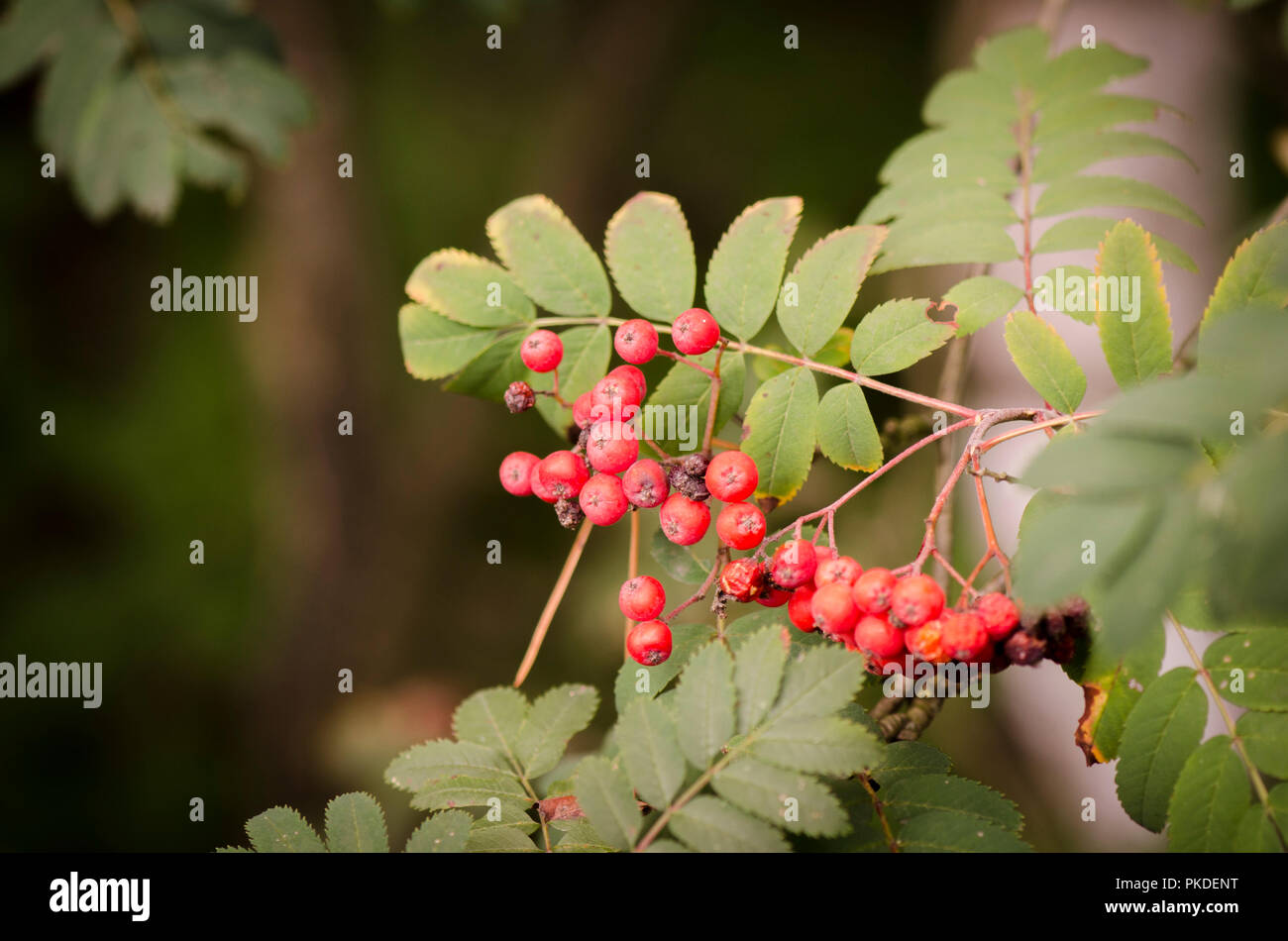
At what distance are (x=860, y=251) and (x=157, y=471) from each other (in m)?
2.55

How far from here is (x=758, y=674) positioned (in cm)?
77

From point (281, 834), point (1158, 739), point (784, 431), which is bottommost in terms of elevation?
point (281, 834)

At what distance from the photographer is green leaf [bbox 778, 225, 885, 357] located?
34.8 inches

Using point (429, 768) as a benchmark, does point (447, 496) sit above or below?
above

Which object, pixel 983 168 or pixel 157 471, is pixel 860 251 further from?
pixel 157 471

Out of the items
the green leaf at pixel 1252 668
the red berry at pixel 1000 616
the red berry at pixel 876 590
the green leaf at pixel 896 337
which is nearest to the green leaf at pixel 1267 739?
the green leaf at pixel 1252 668

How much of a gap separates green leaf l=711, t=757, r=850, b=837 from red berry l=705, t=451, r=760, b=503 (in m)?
0.26

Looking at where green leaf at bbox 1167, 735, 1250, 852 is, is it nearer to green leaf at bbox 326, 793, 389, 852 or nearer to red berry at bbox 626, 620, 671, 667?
red berry at bbox 626, 620, 671, 667

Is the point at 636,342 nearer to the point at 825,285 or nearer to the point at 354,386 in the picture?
the point at 825,285

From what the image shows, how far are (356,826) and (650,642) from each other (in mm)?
389

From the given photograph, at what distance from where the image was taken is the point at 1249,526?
0.45m

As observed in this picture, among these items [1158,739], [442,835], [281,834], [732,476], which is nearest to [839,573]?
[732,476]

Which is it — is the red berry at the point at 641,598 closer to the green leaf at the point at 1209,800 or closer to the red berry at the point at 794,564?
the red berry at the point at 794,564
